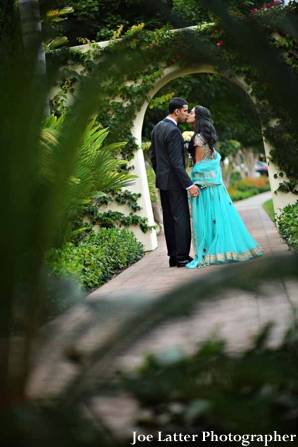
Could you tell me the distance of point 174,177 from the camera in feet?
27.5

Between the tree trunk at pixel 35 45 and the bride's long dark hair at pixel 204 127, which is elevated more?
the bride's long dark hair at pixel 204 127

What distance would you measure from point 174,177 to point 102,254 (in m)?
1.23

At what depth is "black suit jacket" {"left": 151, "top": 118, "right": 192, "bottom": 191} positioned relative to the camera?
8.17m

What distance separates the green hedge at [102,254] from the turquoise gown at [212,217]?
1.01 m

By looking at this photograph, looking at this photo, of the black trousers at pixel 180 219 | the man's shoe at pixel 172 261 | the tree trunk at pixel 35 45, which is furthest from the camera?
the man's shoe at pixel 172 261

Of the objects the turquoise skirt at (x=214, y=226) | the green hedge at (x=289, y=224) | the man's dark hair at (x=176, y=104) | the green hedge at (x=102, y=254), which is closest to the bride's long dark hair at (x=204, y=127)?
the man's dark hair at (x=176, y=104)

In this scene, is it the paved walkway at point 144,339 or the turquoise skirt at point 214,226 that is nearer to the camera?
the paved walkway at point 144,339

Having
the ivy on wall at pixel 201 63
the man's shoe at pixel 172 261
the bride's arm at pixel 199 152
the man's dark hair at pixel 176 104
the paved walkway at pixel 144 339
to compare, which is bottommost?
the man's shoe at pixel 172 261

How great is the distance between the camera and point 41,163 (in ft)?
1.96

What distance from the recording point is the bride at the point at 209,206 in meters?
8.05

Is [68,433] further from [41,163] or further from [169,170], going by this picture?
[169,170]

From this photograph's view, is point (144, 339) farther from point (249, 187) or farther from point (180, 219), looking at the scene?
point (249, 187)

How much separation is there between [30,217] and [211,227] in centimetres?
758

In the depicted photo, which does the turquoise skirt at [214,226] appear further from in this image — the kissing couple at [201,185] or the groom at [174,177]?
the groom at [174,177]
